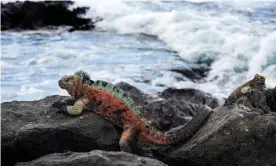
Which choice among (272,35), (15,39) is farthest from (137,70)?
(15,39)

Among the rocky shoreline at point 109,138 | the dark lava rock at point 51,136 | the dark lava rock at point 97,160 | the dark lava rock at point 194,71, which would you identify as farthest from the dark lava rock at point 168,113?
the dark lava rock at point 97,160

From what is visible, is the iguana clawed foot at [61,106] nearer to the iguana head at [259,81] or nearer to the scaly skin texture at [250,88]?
the scaly skin texture at [250,88]

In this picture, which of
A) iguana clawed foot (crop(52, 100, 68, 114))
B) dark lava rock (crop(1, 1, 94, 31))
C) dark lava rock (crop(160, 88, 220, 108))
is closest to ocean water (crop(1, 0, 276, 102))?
dark lava rock (crop(1, 1, 94, 31))

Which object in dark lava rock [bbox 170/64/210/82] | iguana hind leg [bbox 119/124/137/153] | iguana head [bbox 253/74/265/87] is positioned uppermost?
iguana head [bbox 253/74/265/87]

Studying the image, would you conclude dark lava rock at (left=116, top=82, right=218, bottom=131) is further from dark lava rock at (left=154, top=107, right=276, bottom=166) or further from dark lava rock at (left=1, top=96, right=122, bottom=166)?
dark lava rock at (left=154, top=107, right=276, bottom=166)

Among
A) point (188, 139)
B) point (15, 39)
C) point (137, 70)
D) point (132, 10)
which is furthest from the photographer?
point (132, 10)

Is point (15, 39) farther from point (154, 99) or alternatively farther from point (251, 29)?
point (154, 99)

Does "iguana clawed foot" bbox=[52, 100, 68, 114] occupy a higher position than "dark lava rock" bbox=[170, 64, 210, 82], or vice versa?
"iguana clawed foot" bbox=[52, 100, 68, 114]

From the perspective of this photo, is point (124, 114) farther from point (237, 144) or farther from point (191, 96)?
point (191, 96)
